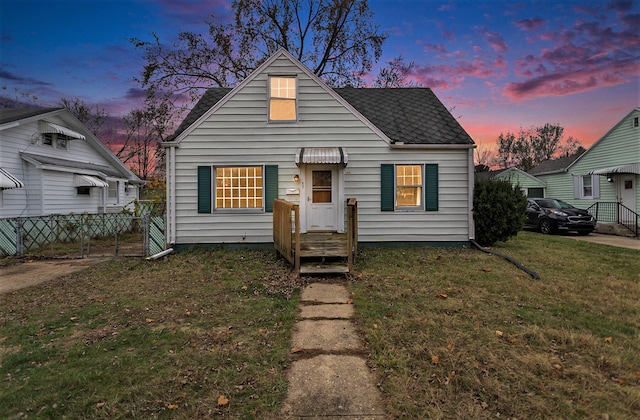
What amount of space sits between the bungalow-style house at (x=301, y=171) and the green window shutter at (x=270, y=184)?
3 centimetres

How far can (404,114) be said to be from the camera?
10188mm

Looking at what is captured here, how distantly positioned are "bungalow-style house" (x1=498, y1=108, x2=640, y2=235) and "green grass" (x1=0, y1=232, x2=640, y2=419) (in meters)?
11.2

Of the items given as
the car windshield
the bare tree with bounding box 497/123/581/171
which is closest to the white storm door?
the car windshield

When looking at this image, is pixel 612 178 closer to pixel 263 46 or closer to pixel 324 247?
pixel 324 247

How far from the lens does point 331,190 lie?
9023 mm

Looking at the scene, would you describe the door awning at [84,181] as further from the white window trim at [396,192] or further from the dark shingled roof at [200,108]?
the white window trim at [396,192]

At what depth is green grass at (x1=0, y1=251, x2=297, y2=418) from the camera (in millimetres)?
2389

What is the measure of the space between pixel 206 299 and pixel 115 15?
11493 millimetres

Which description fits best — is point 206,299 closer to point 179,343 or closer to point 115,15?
point 179,343

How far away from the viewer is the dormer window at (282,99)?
8891 millimetres

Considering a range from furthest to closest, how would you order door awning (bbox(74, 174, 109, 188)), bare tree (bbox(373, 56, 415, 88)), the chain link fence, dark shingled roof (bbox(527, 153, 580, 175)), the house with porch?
1. dark shingled roof (bbox(527, 153, 580, 175))
2. bare tree (bbox(373, 56, 415, 88))
3. the house with porch
4. door awning (bbox(74, 174, 109, 188))
5. the chain link fence

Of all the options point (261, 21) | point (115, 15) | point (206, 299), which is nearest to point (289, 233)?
point (206, 299)

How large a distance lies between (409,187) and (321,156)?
2948 millimetres

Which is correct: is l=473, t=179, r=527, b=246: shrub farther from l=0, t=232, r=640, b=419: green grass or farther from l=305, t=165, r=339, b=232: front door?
l=305, t=165, r=339, b=232: front door
